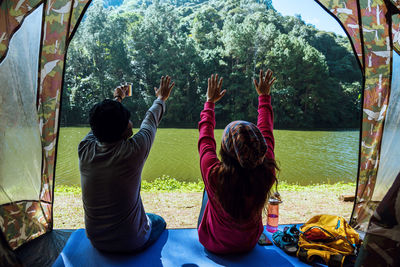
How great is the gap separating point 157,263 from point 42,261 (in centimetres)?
89

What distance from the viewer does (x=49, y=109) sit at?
2.08m

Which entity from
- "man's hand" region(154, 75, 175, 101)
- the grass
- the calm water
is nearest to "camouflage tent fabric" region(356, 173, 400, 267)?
"man's hand" region(154, 75, 175, 101)

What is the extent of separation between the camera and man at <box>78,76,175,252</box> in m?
1.22

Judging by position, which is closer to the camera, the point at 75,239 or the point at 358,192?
the point at 75,239

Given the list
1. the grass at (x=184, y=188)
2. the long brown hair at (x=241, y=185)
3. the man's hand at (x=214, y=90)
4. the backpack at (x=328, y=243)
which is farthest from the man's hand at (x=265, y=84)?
the grass at (x=184, y=188)

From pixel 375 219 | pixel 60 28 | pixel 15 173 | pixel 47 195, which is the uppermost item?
pixel 60 28

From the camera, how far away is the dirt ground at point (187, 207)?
287 cm

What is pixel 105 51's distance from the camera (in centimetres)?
2030

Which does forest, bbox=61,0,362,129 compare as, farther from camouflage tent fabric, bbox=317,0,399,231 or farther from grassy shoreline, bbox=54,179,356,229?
camouflage tent fabric, bbox=317,0,399,231

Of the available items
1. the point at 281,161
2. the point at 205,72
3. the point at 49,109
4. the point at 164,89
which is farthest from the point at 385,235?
the point at 205,72

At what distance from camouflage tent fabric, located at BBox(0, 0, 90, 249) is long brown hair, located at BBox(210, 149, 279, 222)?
152cm

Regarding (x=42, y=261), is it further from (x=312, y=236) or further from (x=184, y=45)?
(x=184, y=45)

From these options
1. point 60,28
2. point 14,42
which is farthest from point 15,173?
point 60,28

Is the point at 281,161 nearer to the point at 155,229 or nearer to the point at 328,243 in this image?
the point at 328,243
